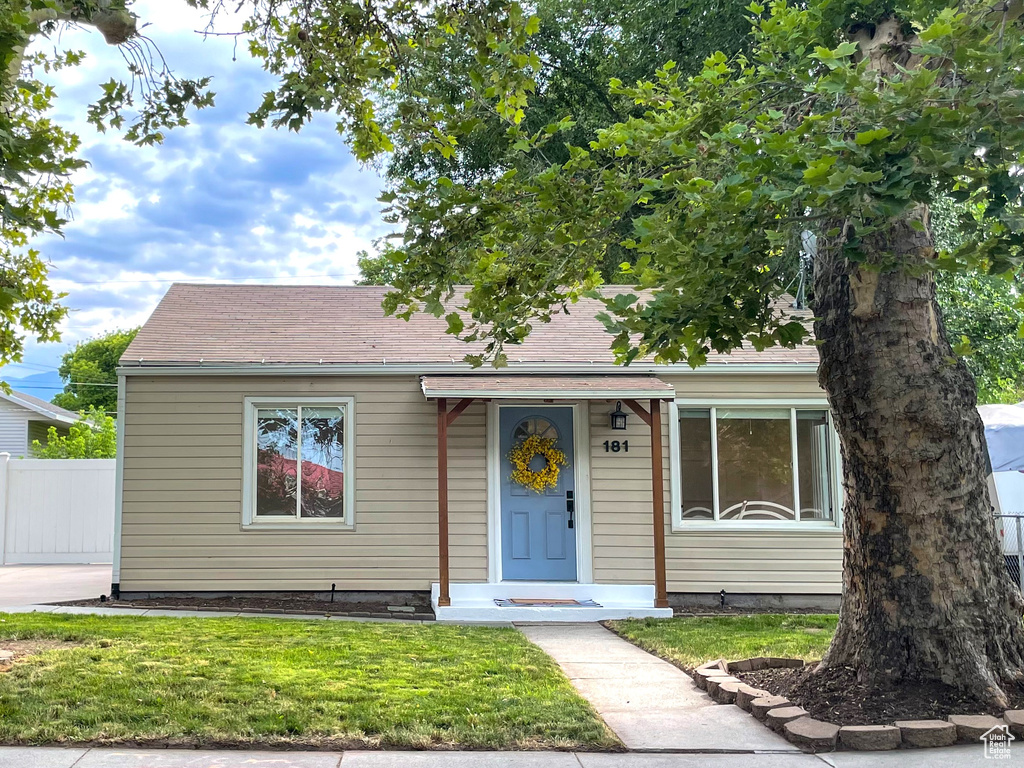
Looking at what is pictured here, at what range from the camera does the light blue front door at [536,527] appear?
427 inches

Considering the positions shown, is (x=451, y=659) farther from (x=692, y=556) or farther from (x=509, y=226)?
(x=692, y=556)

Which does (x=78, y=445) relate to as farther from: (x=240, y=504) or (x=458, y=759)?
(x=458, y=759)

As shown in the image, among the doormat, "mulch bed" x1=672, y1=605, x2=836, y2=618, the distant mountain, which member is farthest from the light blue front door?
the distant mountain

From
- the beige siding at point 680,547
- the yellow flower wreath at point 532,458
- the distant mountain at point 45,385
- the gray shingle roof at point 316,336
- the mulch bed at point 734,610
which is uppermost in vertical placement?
the distant mountain at point 45,385

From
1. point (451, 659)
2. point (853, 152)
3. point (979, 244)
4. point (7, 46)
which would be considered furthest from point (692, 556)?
point (7, 46)

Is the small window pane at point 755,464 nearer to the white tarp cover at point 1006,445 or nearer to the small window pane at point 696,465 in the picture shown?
the small window pane at point 696,465

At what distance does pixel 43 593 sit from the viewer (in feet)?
35.7

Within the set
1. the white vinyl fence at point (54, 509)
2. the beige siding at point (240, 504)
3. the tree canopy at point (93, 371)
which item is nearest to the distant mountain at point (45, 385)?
the tree canopy at point (93, 371)

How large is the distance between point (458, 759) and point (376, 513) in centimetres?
652

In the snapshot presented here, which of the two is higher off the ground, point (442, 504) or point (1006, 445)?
point (1006, 445)

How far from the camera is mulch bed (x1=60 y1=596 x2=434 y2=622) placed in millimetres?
9805

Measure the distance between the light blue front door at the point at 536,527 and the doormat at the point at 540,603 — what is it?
0.54 meters

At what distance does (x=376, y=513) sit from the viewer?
1073 centimetres

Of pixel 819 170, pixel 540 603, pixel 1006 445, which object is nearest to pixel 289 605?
pixel 540 603
